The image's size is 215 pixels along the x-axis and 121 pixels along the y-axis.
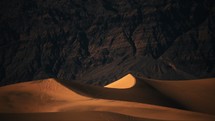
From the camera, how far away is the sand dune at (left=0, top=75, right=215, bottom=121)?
16.0 m

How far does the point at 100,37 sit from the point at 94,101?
120914 mm

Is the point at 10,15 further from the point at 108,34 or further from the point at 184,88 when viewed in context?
the point at 184,88

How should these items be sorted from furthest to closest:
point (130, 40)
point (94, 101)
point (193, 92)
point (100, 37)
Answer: point (100, 37) → point (130, 40) → point (193, 92) → point (94, 101)

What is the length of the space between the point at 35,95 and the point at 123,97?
665 centimetres

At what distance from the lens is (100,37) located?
14400cm

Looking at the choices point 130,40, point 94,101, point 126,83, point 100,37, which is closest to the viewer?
point 94,101

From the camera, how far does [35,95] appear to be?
25734 mm

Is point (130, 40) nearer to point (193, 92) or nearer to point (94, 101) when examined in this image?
point (193, 92)

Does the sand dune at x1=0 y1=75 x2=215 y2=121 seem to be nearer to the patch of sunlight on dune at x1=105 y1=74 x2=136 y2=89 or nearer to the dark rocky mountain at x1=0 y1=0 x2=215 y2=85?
the patch of sunlight on dune at x1=105 y1=74 x2=136 y2=89

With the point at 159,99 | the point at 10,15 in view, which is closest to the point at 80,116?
the point at 159,99

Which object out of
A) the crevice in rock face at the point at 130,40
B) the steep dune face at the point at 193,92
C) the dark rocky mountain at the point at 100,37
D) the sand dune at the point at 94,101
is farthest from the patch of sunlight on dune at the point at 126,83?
the crevice in rock face at the point at 130,40

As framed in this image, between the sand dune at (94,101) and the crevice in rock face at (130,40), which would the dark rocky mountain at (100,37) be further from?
the sand dune at (94,101)

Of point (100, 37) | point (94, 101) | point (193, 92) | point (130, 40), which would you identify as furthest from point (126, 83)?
point (100, 37)

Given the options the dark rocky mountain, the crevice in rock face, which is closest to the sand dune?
the dark rocky mountain
